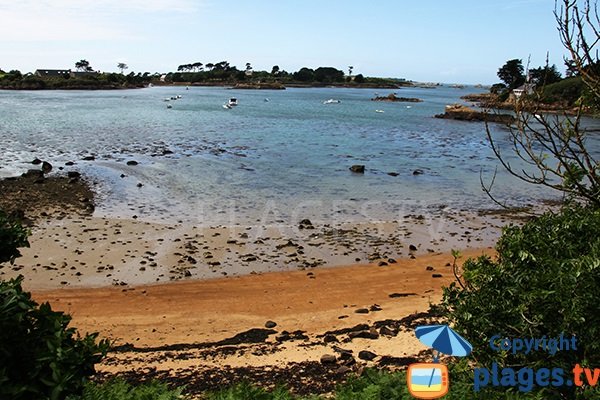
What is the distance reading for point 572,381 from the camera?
4.14 m

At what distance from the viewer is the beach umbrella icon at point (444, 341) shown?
11.5 feet

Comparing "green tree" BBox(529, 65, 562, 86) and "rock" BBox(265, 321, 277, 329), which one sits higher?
"green tree" BBox(529, 65, 562, 86)

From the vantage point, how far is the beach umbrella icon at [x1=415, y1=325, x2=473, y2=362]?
11.5 ft

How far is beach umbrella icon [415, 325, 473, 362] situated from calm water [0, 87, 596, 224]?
1530 centimetres

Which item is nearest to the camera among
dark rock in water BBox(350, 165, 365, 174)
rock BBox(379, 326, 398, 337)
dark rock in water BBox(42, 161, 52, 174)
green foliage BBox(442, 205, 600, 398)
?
green foliage BBox(442, 205, 600, 398)

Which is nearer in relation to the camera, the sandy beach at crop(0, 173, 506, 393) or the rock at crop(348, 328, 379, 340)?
the sandy beach at crop(0, 173, 506, 393)

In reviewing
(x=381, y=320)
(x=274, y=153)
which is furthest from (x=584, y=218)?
(x=274, y=153)

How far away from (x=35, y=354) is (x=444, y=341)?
2738mm

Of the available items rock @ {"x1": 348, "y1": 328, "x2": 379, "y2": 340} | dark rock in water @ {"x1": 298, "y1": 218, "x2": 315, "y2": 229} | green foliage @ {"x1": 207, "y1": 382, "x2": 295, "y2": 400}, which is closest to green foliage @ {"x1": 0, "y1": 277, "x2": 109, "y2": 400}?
green foliage @ {"x1": 207, "y1": 382, "x2": 295, "y2": 400}

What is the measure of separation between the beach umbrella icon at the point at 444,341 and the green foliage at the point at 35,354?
93.0 inches

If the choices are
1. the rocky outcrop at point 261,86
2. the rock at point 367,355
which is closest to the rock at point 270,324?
the rock at point 367,355

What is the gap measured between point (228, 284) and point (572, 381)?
9.52 m

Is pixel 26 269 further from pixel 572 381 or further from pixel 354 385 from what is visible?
pixel 572 381

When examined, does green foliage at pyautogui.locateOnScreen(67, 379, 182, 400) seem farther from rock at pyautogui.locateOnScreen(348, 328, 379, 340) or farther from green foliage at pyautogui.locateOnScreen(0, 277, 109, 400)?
rock at pyautogui.locateOnScreen(348, 328, 379, 340)
